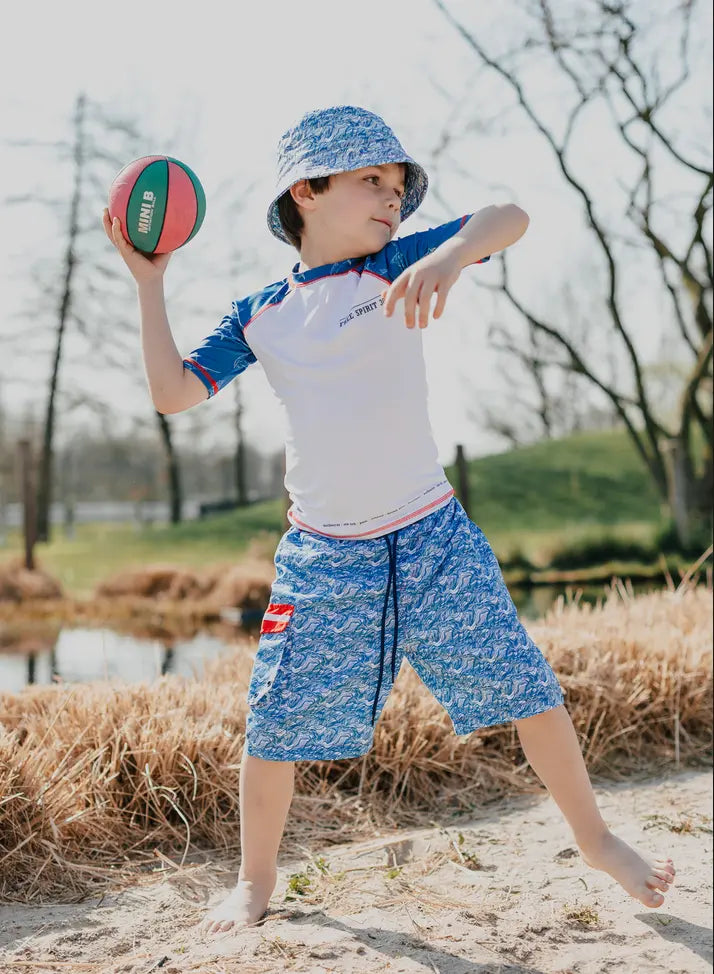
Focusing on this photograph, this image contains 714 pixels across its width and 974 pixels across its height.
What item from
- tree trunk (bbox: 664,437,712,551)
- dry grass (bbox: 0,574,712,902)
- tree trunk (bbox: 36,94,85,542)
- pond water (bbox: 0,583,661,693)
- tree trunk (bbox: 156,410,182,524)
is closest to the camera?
dry grass (bbox: 0,574,712,902)

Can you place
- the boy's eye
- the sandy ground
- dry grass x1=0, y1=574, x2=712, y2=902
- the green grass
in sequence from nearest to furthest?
the sandy ground, the boy's eye, dry grass x1=0, y1=574, x2=712, y2=902, the green grass

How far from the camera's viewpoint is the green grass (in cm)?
1113

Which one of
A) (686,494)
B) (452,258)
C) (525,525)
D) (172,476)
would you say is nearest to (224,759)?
(452,258)

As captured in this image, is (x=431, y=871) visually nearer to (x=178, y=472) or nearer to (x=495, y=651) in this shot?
(x=495, y=651)

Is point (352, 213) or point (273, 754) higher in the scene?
point (352, 213)

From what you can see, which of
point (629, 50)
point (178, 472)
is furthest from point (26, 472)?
point (629, 50)

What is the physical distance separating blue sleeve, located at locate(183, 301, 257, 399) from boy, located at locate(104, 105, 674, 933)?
2 cm

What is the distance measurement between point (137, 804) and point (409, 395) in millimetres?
1519

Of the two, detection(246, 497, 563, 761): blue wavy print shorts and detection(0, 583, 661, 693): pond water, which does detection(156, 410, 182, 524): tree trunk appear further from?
detection(246, 497, 563, 761): blue wavy print shorts

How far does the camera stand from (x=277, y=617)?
2094mm

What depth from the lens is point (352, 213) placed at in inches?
81.6

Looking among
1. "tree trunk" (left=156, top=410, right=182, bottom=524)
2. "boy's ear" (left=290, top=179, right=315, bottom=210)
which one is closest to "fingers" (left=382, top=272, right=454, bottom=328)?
"boy's ear" (left=290, top=179, right=315, bottom=210)

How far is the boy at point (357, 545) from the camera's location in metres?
2.04

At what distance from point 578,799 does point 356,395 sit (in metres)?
1.04
